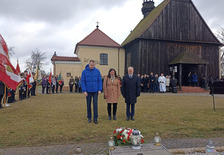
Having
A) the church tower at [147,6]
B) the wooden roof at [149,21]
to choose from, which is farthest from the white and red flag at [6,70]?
the church tower at [147,6]

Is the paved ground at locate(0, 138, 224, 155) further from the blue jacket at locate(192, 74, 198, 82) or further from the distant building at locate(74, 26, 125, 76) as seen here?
the distant building at locate(74, 26, 125, 76)

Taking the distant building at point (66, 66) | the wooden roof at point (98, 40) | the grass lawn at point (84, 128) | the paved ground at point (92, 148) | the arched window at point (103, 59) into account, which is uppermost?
the wooden roof at point (98, 40)

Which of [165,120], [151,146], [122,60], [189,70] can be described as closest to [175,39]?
[189,70]

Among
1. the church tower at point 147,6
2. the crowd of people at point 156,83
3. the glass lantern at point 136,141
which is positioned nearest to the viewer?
the glass lantern at point 136,141

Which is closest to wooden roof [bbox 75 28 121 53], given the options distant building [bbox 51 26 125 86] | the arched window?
distant building [bbox 51 26 125 86]

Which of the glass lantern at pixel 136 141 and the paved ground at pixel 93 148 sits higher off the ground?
the glass lantern at pixel 136 141

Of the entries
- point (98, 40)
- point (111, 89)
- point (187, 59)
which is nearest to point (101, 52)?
point (98, 40)

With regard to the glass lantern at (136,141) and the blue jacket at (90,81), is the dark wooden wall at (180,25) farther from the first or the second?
the glass lantern at (136,141)

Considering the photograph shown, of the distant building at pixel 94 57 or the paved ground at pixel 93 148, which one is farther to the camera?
the distant building at pixel 94 57

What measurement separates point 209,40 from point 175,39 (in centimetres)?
548

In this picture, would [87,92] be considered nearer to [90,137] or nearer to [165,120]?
[90,137]

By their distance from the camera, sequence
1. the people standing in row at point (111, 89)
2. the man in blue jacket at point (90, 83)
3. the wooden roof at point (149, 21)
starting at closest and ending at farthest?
1. the man in blue jacket at point (90, 83)
2. the people standing in row at point (111, 89)
3. the wooden roof at point (149, 21)

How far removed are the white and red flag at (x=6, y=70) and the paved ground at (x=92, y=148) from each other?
236 inches

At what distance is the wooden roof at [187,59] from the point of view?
72.3 ft
